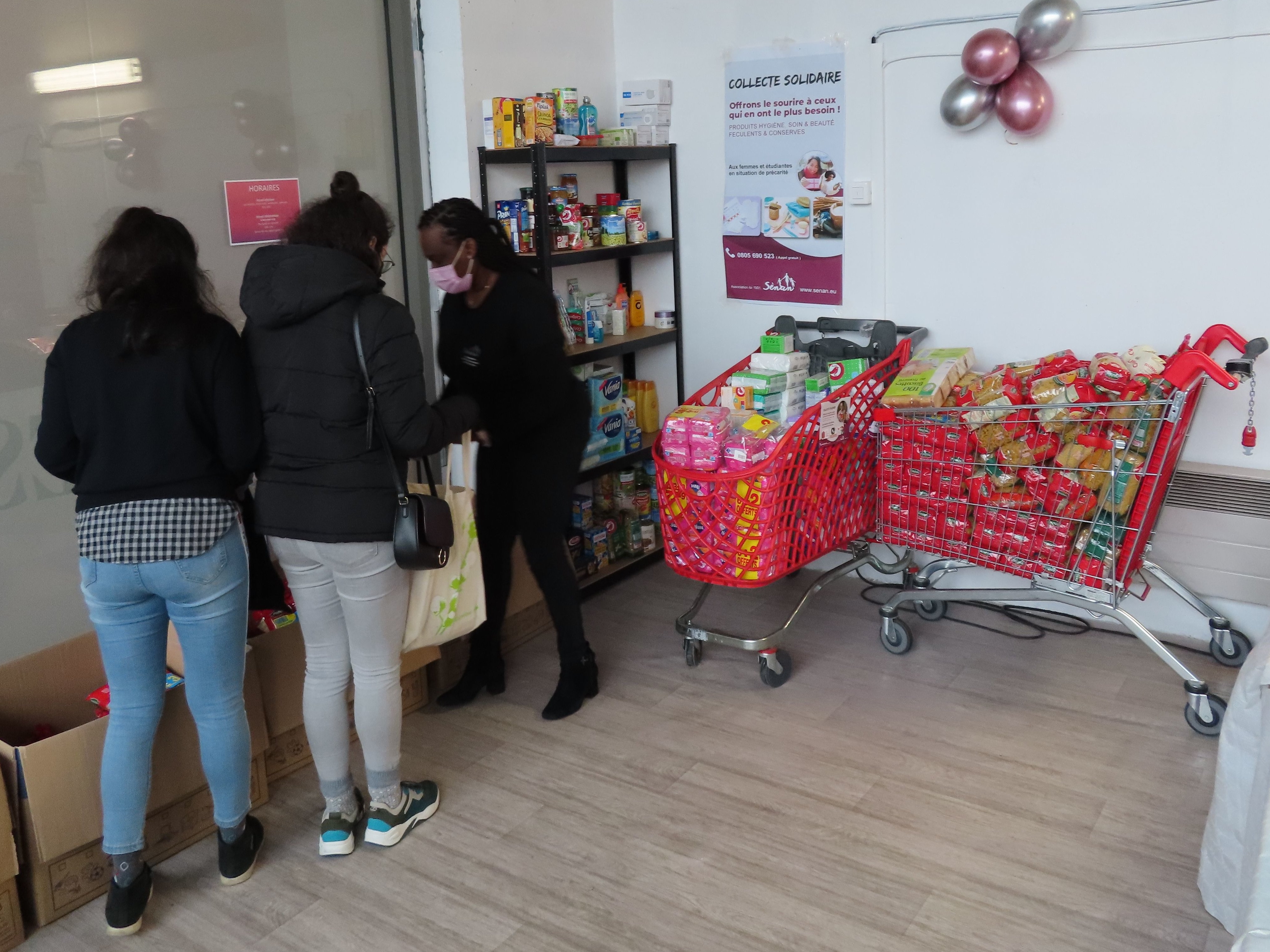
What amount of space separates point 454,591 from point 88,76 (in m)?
1.72

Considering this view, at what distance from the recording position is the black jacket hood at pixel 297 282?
8.07 feet

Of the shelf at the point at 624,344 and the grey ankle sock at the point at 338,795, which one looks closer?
the grey ankle sock at the point at 338,795

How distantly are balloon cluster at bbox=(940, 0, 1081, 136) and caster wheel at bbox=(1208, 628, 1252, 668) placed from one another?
1.81 metres

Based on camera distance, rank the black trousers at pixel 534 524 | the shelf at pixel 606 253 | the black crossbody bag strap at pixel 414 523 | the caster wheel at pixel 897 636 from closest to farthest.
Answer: the black crossbody bag strap at pixel 414 523, the black trousers at pixel 534 524, the caster wheel at pixel 897 636, the shelf at pixel 606 253

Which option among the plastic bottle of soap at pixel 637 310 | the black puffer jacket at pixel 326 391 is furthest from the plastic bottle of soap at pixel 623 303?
the black puffer jacket at pixel 326 391

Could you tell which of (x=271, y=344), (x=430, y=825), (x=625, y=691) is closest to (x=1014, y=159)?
(x=625, y=691)

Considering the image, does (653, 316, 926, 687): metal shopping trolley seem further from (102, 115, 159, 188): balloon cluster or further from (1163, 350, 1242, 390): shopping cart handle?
(102, 115, 159, 188): balloon cluster

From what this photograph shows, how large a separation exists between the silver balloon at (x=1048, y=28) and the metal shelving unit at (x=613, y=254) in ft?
4.93

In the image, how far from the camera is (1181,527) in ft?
12.4

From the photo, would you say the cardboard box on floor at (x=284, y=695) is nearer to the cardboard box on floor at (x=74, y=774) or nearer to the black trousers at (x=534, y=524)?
the cardboard box on floor at (x=74, y=774)

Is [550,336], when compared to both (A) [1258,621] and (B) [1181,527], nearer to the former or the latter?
(B) [1181,527]

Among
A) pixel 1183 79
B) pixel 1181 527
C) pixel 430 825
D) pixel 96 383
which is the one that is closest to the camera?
pixel 96 383

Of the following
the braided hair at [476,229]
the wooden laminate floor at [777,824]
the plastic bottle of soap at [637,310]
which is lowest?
the wooden laminate floor at [777,824]

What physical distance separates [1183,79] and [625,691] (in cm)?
264
